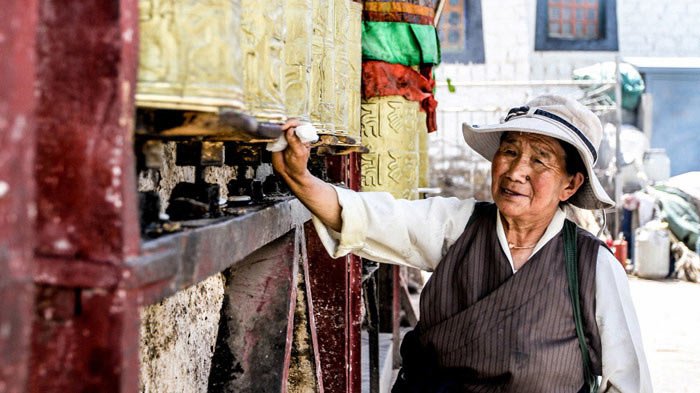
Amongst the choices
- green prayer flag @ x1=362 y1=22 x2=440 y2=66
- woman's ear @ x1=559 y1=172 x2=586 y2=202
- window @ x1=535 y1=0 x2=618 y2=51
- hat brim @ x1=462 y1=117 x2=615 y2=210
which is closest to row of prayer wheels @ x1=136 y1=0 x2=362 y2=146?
hat brim @ x1=462 y1=117 x2=615 y2=210

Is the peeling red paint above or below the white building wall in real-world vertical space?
below

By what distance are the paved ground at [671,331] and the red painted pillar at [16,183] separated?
20.4ft

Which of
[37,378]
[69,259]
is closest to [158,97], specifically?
[69,259]

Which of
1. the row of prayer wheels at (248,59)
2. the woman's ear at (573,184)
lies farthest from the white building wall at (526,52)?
the row of prayer wheels at (248,59)

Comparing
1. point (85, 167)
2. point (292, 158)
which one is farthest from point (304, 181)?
point (85, 167)

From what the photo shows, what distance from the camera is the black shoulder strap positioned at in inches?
93.0

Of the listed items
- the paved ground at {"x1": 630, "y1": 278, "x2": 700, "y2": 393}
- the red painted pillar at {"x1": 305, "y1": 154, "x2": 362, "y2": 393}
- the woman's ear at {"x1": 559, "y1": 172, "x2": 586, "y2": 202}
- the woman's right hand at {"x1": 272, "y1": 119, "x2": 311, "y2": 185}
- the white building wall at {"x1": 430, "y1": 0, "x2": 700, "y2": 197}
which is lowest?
the paved ground at {"x1": 630, "y1": 278, "x2": 700, "y2": 393}

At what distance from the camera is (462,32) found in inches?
605

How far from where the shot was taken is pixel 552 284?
2377mm

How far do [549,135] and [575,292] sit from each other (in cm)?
43

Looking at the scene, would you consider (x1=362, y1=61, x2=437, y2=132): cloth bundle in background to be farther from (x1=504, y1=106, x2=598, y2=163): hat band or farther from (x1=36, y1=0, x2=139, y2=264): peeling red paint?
(x1=36, y1=0, x2=139, y2=264): peeling red paint

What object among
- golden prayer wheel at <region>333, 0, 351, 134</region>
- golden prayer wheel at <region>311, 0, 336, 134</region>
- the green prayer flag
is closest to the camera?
golden prayer wheel at <region>311, 0, 336, 134</region>

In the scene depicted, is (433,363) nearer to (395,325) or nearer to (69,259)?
(69,259)

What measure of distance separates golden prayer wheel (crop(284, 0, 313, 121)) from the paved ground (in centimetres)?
545
